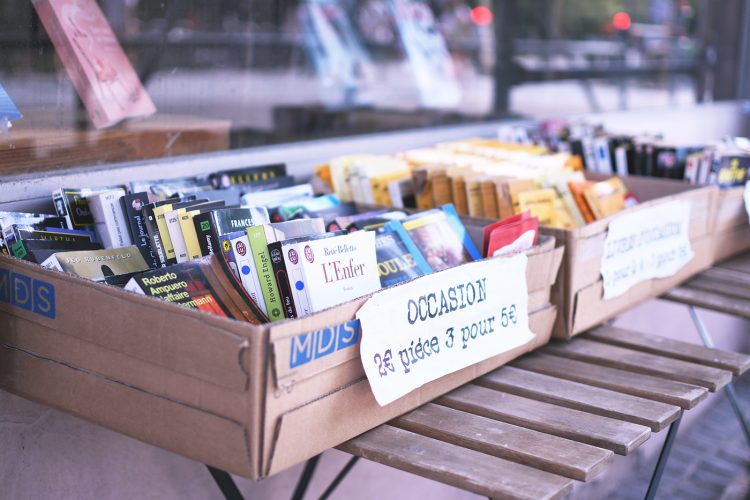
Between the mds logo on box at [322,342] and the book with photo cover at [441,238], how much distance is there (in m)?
0.45

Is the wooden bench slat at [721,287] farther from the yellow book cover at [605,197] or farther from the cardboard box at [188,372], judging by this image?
the cardboard box at [188,372]

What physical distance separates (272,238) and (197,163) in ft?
2.64

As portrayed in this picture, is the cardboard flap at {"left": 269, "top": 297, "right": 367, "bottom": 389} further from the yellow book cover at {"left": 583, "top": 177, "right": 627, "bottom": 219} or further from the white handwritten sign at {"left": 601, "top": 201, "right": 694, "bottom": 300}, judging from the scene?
the yellow book cover at {"left": 583, "top": 177, "right": 627, "bottom": 219}

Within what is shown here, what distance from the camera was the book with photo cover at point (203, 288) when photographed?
1403mm

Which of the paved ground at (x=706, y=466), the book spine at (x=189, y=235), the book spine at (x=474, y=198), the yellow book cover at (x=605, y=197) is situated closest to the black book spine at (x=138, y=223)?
the book spine at (x=189, y=235)

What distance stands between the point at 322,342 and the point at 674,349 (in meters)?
1.01

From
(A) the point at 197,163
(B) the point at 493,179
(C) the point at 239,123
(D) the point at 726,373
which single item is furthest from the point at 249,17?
(D) the point at 726,373

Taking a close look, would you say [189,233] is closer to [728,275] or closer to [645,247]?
[645,247]

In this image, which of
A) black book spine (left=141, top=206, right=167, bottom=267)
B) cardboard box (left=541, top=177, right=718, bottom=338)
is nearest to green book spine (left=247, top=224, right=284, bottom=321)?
black book spine (left=141, top=206, right=167, bottom=267)

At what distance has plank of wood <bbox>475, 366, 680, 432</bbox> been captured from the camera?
1549 mm

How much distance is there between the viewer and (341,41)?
629 cm

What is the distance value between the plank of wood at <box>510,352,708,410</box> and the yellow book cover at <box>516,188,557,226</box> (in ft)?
1.34

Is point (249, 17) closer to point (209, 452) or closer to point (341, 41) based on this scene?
point (341, 41)

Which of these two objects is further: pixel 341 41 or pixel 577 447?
pixel 341 41
